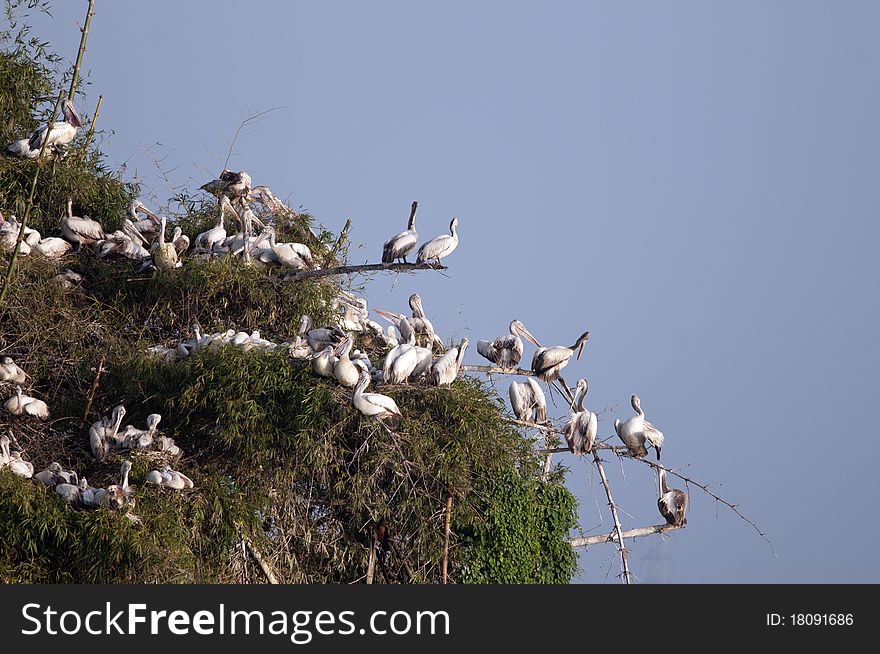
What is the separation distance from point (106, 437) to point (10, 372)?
1.10 metres

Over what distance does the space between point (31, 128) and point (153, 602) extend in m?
7.07

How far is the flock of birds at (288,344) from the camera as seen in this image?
8703 millimetres

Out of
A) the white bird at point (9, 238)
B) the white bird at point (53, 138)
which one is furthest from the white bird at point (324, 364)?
the white bird at point (53, 138)

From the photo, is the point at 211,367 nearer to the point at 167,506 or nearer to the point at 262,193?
the point at 167,506

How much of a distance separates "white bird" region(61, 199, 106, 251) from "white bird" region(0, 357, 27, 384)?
1967mm

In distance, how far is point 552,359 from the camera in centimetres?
1052

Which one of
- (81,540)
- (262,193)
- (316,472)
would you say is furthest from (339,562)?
(262,193)

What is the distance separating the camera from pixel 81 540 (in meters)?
7.80

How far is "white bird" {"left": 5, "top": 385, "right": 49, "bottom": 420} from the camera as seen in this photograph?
9102 millimetres

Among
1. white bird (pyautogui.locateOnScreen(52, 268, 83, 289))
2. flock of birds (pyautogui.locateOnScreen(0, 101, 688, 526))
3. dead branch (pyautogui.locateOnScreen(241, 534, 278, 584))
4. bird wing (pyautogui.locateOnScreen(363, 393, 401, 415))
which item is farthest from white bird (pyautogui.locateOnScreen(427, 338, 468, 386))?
white bird (pyautogui.locateOnScreen(52, 268, 83, 289))

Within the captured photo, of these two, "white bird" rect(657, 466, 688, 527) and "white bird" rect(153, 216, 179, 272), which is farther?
"white bird" rect(153, 216, 179, 272)

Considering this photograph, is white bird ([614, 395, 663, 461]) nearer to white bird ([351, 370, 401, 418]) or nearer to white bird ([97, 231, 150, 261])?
white bird ([351, 370, 401, 418])

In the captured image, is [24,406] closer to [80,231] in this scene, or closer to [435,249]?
[80,231]

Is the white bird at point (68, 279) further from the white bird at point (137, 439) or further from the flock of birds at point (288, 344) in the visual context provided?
the white bird at point (137, 439)
